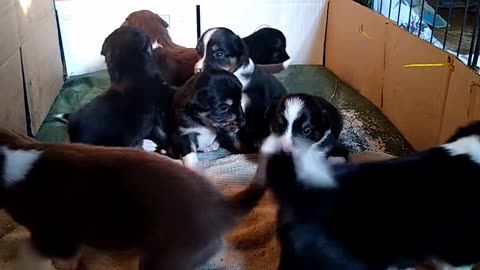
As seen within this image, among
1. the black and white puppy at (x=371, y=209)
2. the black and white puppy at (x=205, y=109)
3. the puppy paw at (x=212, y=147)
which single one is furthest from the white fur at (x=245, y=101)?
the black and white puppy at (x=371, y=209)

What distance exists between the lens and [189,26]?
3.20 m

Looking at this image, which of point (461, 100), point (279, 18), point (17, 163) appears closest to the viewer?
point (17, 163)

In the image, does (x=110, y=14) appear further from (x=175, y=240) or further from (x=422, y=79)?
(x=175, y=240)

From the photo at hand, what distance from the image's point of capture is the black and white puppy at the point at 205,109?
194 centimetres

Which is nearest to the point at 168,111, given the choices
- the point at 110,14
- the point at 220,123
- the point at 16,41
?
the point at 220,123

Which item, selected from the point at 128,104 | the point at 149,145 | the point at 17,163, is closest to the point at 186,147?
the point at 149,145

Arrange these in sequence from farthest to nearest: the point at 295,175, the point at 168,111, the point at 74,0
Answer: the point at 74,0 < the point at 168,111 < the point at 295,175

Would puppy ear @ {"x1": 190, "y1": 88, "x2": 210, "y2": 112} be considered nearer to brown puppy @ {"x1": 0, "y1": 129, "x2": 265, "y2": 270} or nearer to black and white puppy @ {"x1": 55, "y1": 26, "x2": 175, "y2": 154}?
black and white puppy @ {"x1": 55, "y1": 26, "x2": 175, "y2": 154}

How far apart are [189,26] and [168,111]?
123cm

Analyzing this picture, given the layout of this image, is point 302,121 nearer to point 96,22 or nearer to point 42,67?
point 42,67

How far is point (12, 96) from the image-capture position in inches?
82.1

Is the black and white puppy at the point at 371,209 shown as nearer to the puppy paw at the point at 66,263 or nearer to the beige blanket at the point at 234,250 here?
the beige blanket at the point at 234,250

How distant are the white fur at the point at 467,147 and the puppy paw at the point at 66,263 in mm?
956

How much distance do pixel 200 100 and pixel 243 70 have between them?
1.14 ft
